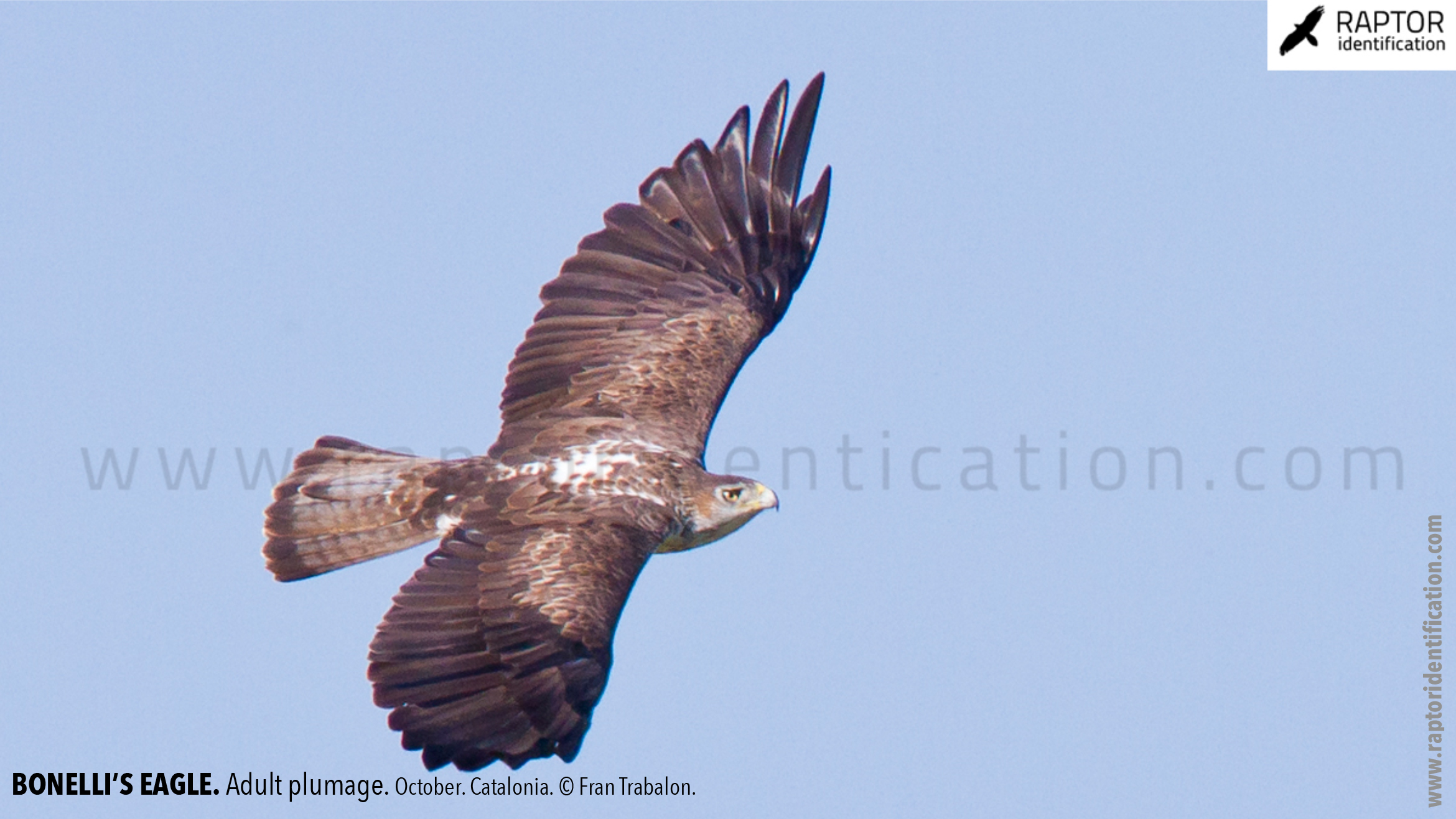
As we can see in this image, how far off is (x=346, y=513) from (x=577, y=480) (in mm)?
1566

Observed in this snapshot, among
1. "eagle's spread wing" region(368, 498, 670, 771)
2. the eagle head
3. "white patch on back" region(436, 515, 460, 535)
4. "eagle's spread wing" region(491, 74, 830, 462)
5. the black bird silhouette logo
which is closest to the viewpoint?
"eagle's spread wing" region(368, 498, 670, 771)

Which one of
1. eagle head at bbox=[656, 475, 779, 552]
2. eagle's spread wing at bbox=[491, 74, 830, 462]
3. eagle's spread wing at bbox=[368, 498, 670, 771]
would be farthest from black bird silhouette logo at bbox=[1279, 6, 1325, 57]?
eagle's spread wing at bbox=[368, 498, 670, 771]

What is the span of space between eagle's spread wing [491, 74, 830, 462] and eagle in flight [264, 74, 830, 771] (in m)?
0.01

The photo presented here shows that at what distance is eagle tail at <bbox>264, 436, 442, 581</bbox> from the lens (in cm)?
1244

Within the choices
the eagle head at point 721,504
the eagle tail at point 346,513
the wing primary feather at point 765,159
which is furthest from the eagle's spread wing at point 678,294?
the eagle tail at point 346,513

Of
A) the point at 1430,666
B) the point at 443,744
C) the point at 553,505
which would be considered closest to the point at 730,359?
the point at 553,505

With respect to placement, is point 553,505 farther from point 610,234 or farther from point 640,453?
point 610,234

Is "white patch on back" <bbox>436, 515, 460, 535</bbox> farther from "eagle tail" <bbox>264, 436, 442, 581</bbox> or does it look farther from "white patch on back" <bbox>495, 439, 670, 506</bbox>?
"white patch on back" <bbox>495, 439, 670, 506</bbox>

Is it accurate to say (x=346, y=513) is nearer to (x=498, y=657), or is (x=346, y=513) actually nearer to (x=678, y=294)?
(x=498, y=657)

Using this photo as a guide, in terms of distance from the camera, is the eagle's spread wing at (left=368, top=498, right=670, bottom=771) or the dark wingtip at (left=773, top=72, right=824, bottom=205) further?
the dark wingtip at (left=773, top=72, right=824, bottom=205)

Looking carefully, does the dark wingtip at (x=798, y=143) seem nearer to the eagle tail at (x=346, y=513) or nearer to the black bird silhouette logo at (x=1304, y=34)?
the eagle tail at (x=346, y=513)

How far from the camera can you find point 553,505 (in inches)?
473

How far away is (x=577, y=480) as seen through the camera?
40.2ft

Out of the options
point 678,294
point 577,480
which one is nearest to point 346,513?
point 577,480
